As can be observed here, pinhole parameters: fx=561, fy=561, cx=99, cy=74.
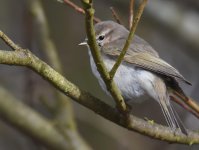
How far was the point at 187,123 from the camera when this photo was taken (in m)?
5.85

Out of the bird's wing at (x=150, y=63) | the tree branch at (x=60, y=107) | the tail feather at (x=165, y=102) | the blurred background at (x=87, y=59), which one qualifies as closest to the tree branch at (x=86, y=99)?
the tail feather at (x=165, y=102)

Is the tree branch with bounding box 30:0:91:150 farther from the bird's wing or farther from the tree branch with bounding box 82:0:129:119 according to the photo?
the tree branch with bounding box 82:0:129:119

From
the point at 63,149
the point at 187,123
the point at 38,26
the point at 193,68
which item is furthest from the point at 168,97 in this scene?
the point at 193,68

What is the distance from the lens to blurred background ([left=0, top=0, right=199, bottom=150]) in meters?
5.34

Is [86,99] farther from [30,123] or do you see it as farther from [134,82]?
[30,123]

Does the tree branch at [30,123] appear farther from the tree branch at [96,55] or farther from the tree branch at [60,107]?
the tree branch at [96,55]

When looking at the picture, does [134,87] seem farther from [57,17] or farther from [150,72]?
[57,17]

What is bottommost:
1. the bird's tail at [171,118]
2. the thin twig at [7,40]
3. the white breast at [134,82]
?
the bird's tail at [171,118]

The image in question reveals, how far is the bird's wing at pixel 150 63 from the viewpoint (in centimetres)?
383

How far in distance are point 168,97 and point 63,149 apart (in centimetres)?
99

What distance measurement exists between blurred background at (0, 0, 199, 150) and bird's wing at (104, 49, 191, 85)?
965 millimetres

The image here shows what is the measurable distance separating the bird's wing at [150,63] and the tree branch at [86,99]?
42cm

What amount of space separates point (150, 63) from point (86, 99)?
0.98 m

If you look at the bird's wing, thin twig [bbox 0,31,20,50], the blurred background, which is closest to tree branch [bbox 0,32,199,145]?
thin twig [bbox 0,31,20,50]
